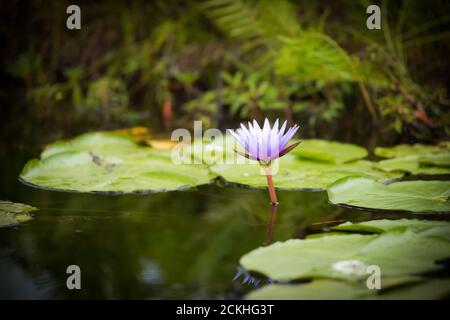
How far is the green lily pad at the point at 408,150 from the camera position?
7.51 ft

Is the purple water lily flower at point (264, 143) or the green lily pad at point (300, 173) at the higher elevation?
the purple water lily flower at point (264, 143)

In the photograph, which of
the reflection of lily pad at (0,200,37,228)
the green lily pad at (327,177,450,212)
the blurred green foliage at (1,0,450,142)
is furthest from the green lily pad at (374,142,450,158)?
the reflection of lily pad at (0,200,37,228)

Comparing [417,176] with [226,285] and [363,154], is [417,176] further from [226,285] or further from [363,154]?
[226,285]

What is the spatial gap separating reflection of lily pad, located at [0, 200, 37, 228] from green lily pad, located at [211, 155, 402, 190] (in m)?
0.68

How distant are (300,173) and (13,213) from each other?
0.99 metres

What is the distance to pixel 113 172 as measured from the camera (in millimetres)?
1885

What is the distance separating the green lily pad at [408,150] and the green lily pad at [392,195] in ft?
2.38

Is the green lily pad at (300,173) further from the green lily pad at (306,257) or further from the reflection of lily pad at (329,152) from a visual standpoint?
the green lily pad at (306,257)

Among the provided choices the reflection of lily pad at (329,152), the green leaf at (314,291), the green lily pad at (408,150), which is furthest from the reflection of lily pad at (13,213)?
the green lily pad at (408,150)

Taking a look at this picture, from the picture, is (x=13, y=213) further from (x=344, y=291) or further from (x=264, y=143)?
(x=344, y=291)

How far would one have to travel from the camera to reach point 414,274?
958mm

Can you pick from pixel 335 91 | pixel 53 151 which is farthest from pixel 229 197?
pixel 335 91

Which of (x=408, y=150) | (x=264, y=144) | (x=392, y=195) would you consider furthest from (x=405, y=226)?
(x=408, y=150)
